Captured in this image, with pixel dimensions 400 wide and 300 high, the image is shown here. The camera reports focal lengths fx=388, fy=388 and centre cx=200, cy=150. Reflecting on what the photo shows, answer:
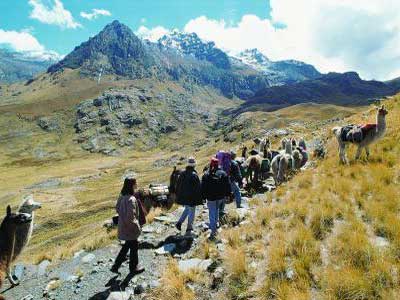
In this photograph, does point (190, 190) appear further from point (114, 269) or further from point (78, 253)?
point (78, 253)

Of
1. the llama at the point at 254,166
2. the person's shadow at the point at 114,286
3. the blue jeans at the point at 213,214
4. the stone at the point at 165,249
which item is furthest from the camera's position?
the llama at the point at 254,166

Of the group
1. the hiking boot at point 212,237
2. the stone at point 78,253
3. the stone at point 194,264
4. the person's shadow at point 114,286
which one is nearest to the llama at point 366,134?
the hiking boot at point 212,237

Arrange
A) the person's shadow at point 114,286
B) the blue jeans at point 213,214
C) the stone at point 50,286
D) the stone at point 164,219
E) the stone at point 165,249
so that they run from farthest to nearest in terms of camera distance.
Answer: the stone at point 164,219 → the blue jeans at point 213,214 → the stone at point 165,249 → the stone at point 50,286 → the person's shadow at point 114,286

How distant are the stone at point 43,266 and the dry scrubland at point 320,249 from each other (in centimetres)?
742

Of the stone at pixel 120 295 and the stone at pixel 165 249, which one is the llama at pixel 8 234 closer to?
the stone at pixel 120 295

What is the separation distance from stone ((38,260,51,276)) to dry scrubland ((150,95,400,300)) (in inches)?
292

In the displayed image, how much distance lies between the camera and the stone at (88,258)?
15.0m

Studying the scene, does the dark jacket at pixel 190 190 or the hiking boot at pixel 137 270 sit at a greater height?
the dark jacket at pixel 190 190

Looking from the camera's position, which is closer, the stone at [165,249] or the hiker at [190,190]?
the stone at [165,249]

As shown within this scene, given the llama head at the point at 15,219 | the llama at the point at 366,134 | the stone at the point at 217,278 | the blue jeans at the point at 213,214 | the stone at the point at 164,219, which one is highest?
the llama at the point at 366,134

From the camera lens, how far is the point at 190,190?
15.0 m

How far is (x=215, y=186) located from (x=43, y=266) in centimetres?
858

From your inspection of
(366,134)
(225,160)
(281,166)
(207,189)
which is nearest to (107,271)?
(207,189)

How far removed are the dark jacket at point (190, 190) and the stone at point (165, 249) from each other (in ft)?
5.50
